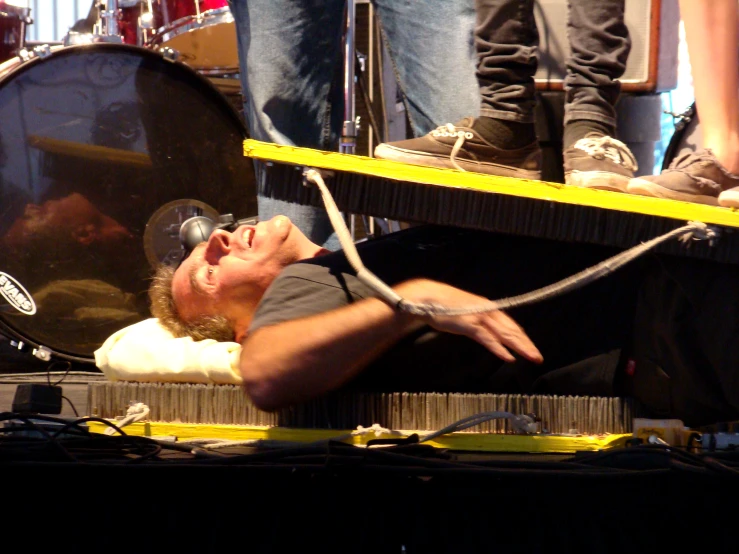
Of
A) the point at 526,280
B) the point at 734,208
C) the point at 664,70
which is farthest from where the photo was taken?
the point at 664,70

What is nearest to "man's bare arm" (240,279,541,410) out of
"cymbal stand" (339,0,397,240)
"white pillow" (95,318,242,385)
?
"white pillow" (95,318,242,385)

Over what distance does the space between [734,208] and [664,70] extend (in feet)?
4.31

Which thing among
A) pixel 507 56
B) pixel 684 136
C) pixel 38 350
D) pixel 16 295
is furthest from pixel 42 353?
pixel 684 136

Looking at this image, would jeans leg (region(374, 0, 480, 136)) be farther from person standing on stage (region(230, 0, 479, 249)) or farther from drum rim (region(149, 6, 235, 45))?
drum rim (region(149, 6, 235, 45))

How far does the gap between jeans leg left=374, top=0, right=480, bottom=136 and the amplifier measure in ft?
1.71


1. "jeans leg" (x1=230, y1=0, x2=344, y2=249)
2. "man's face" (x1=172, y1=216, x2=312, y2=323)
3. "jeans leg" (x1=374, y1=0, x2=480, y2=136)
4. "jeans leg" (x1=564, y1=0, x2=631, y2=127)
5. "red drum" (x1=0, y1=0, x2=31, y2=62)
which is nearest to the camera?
"jeans leg" (x1=564, y1=0, x2=631, y2=127)

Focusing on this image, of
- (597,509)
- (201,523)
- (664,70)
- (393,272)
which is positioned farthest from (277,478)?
(664,70)

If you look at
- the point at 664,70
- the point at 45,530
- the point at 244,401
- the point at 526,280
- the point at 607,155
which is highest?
the point at 664,70

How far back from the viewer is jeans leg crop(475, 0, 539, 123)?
151 centimetres

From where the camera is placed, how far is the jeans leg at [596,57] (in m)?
1.54

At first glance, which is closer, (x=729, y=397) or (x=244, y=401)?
(x=729, y=397)

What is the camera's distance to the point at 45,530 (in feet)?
3.47

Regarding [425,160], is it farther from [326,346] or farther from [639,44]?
[639,44]

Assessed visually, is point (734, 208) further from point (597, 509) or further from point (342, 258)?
point (342, 258)
